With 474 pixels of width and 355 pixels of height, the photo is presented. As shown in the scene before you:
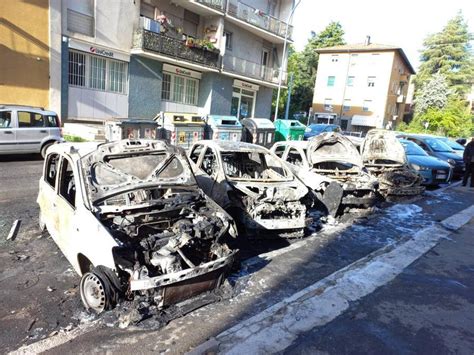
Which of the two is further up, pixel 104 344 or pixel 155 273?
pixel 155 273

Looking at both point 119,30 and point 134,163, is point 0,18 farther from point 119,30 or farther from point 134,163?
point 134,163

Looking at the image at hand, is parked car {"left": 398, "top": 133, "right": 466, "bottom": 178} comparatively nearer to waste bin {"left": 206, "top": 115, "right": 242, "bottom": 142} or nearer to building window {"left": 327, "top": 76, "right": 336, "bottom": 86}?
waste bin {"left": 206, "top": 115, "right": 242, "bottom": 142}

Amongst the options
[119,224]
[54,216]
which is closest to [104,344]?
[119,224]

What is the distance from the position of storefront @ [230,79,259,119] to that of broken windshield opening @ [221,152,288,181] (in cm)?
1760

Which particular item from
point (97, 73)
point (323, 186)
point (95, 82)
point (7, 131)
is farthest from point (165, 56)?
point (323, 186)

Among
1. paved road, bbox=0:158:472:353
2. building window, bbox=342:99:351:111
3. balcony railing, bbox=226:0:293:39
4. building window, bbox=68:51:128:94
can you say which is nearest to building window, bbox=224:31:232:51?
balcony railing, bbox=226:0:293:39

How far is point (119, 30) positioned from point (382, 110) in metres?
35.5

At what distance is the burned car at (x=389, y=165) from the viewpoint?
10.0 metres

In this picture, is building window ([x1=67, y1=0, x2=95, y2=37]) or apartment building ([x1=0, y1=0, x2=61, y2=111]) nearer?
apartment building ([x1=0, y1=0, x2=61, y2=111])

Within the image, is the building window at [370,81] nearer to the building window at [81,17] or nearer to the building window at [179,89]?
the building window at [179,89]

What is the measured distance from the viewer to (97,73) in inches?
664

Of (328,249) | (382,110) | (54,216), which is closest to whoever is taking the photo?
(54,216)

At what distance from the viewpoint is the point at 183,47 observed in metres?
19.5

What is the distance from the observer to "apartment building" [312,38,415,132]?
43.7 meters
